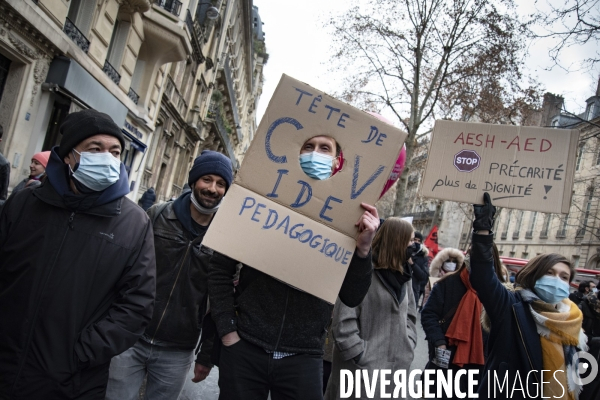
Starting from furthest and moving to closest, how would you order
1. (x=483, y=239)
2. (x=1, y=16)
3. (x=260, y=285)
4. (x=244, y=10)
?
(x=244, y=10) → (x=1, y=16) → (x=483, y=239) → (x=260, y=285)

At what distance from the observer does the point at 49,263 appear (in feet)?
7.11

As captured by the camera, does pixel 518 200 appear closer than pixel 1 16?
Yes

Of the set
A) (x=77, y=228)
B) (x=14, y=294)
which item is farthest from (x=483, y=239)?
(x=14, y=294)

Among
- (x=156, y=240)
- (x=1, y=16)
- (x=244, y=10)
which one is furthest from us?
(x=244, y=10)

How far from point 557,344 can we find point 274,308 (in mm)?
1663

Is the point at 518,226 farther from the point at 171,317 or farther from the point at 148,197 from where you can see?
the point at 171,317

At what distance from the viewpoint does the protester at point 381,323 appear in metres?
3.08

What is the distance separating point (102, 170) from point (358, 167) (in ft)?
3.93

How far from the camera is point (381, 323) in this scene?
319 cm

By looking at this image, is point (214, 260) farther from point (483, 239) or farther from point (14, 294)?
point (483, 239)

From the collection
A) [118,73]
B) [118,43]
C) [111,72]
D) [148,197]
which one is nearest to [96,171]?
[148,197]

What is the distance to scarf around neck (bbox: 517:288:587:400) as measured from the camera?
2.79 m

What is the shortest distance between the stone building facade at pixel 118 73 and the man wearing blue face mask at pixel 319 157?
25.1 feet

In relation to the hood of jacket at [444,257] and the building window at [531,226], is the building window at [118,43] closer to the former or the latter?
the hood of jacket at [444,257]
